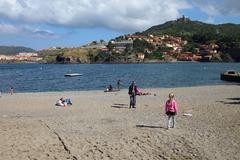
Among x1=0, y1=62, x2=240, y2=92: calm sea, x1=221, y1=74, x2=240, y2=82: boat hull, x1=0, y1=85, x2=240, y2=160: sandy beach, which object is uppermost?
x1=0, y1=85, x2=240, y2=160: sandy beach

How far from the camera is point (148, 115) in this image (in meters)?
22.9

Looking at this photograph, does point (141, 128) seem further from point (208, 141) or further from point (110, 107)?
point (110, 107)

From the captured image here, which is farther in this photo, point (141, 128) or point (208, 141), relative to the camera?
point (141, 128)

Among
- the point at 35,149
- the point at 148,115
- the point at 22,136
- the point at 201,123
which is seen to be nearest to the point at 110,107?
the point at 148,115

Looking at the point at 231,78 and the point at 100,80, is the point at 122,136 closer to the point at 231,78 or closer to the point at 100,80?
the point at 231,78

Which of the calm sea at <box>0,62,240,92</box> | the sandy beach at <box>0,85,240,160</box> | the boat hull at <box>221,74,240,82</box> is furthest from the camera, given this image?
the boat hull at <box>221,74,240,82</box>

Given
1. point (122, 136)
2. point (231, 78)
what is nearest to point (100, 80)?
point (231, 78)

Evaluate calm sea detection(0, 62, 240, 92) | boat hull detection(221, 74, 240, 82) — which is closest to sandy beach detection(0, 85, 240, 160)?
calm sea detection(0, 62, 240, 92)

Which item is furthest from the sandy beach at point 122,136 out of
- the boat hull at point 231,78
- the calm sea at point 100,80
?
the boat hull at point 231,78

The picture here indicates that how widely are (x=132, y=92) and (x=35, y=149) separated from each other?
501 inches

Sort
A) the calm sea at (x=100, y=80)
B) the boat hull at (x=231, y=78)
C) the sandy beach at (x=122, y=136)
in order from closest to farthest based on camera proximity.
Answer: the sandy beach at (x=122, y=136)
the calm sea at (x=100, y=80)
the boat hull at (x=231, y=78)

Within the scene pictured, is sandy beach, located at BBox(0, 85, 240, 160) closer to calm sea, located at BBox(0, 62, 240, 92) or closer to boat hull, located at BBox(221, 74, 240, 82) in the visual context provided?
calm sea, located at BBox(0, 62, 240, 92)

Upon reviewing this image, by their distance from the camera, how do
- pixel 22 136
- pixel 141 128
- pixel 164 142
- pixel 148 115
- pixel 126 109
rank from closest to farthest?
pixel 164 142 < pixel 22 136 < pixel 141 128 < pixel 148 115 < pixel 126 109

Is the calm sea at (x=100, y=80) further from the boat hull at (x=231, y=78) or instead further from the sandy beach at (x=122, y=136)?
the sandy beach at (x=122, y=136)
